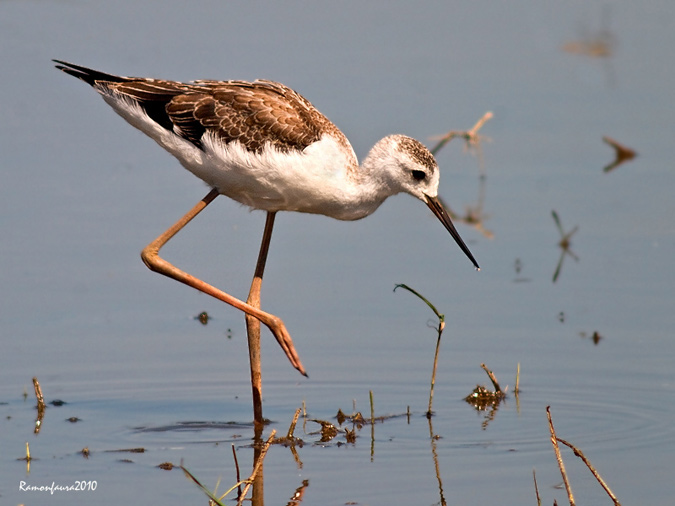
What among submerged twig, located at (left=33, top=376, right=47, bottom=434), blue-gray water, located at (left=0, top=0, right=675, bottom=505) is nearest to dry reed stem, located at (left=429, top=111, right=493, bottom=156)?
blue-gray water, located at (left=0, top=0, right=675, bottom=505)

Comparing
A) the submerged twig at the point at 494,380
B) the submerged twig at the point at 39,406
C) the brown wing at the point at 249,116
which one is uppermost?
the brown wing at the point at 249,116

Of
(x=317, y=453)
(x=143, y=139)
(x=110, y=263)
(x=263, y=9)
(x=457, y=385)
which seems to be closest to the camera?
(x=317, y=453)

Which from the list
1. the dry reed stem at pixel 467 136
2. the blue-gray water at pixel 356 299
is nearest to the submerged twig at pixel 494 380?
the blue-gray water at pixel 356 299

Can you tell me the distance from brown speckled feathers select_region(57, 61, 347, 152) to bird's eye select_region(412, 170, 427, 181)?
488 millimetres

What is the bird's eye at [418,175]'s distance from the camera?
26.1ft

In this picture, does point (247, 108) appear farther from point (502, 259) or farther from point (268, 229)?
point (502, 259)

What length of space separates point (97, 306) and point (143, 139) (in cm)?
384

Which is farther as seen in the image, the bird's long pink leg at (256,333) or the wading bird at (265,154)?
the bird's long pink leg at (256,333)

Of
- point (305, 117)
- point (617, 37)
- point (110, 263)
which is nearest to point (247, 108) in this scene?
point (305, 117)

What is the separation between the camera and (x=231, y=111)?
310 inches

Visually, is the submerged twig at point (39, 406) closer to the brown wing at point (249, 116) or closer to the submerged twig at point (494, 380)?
the brown wing at point (249, 116)

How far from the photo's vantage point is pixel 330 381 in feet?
27.7

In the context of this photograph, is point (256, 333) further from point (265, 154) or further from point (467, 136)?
point (467, 136)

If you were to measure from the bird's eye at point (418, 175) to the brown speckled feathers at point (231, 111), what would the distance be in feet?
1.60
